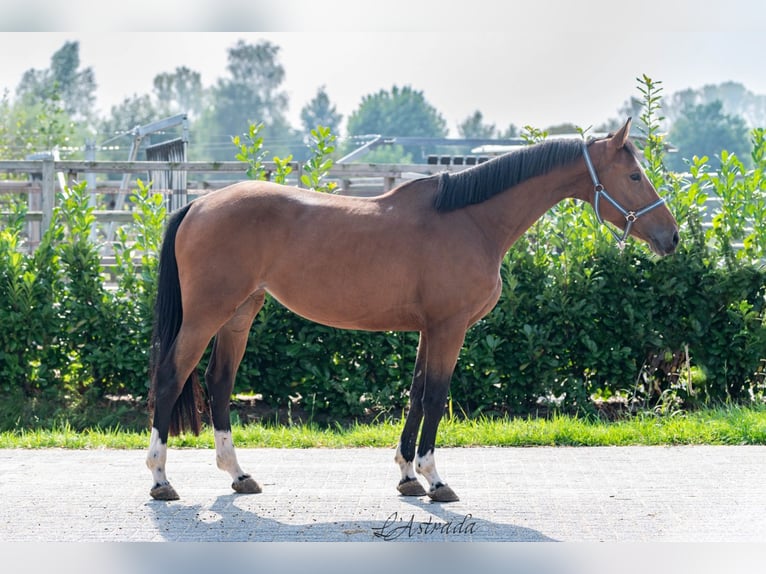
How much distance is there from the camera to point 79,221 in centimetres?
832

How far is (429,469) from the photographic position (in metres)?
5.63

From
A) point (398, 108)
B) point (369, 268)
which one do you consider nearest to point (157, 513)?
point (369, 268)

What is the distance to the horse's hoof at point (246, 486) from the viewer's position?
18.9ft

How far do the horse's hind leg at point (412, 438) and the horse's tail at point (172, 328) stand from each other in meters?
1.27

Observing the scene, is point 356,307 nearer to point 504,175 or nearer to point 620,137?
point 504,175

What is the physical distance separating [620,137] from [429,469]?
225 cm

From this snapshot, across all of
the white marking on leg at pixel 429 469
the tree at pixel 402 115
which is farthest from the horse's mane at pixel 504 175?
the tree at pixel 402 115

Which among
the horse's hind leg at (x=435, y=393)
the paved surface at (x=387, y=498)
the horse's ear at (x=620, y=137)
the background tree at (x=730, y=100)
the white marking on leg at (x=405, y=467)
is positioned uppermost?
the background tree at (x=730, y=100)

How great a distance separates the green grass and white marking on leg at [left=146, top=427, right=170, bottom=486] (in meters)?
1.41

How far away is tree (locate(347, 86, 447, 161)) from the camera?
97.8 metres

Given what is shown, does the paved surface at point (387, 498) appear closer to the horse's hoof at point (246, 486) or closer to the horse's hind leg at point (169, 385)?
the horse's hoof at point (246, 486)

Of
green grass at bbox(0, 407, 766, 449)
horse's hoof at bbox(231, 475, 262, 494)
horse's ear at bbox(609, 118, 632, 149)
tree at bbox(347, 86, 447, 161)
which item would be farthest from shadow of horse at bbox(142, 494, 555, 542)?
tree at bbox(347, 86, 447, 161)

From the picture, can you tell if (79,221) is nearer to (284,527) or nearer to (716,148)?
(284,527)

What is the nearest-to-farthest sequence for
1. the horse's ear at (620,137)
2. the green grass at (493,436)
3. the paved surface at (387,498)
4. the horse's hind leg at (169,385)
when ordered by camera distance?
the paved surface at (387,498) < the horse's ear at (620,137) < the horse's hind leg at (169,385) < the green grass at (493,436)
